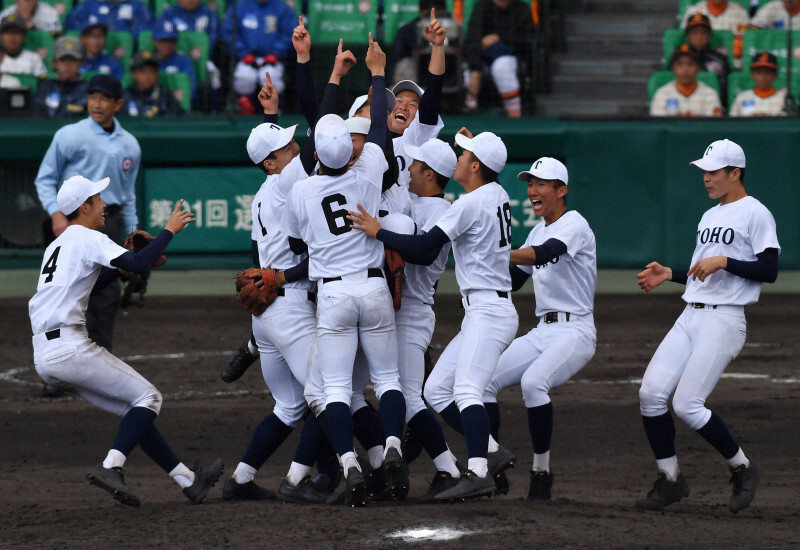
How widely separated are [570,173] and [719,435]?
860 cm

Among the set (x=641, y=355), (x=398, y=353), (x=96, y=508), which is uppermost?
(x=398, y=353)

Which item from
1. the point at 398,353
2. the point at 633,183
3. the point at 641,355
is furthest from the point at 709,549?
the point at 633,183

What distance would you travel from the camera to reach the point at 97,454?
835 cm

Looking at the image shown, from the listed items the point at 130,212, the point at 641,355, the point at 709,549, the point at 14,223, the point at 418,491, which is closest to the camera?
the point at 709,549

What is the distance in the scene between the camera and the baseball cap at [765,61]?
15.1 metres

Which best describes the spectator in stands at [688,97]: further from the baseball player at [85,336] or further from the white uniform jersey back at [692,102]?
the baseball player at [85,336]

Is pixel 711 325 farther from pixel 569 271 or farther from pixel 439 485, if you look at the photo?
pixel 439 485

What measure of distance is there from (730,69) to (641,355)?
5529 mm

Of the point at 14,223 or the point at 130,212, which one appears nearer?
the point at 130,212

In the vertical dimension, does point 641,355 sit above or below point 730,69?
below

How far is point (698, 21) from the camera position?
1544 cm

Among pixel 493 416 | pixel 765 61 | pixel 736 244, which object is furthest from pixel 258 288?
pixel 765 61

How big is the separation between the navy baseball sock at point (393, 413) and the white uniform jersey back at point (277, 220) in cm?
76

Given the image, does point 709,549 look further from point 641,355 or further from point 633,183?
point 633,183
